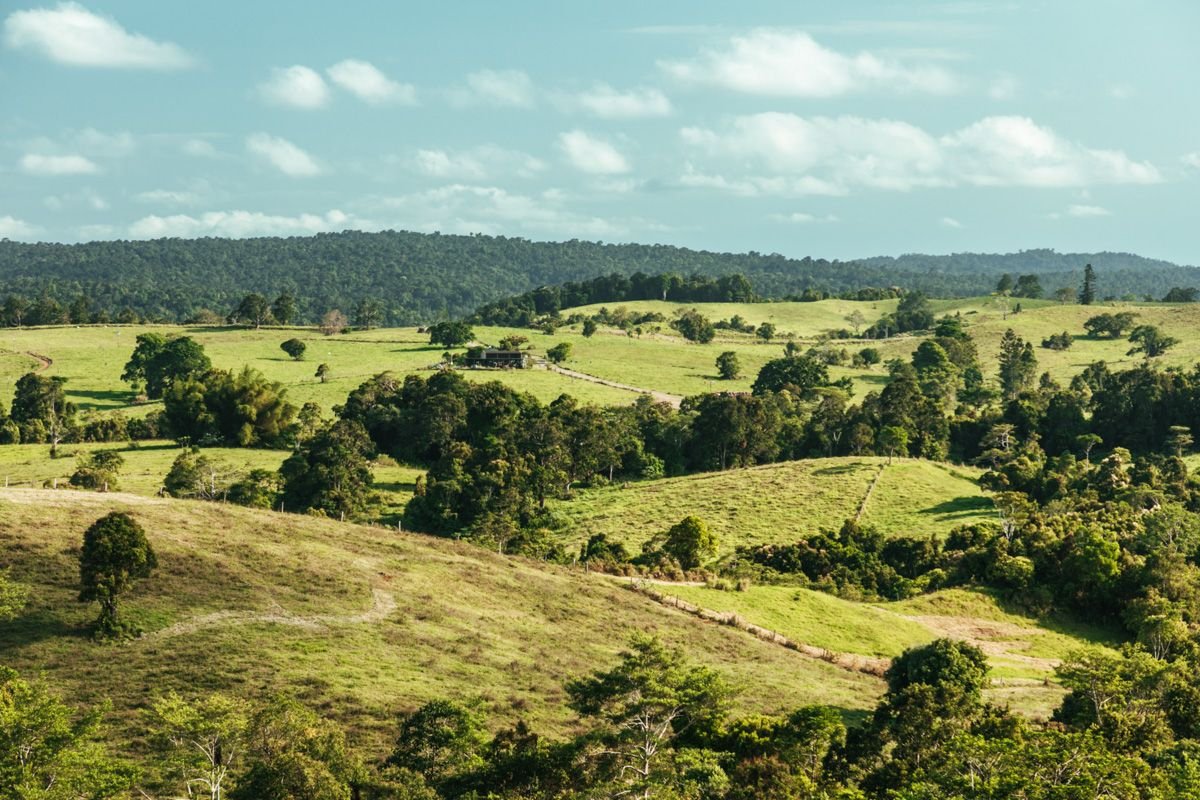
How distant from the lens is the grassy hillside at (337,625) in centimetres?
4844

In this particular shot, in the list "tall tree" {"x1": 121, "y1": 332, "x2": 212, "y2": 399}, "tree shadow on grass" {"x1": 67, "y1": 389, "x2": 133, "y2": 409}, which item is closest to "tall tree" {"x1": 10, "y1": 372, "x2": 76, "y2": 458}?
"tree shadow on grass" {"x1": 67, "y1": 389, "x2": 133, "y2": 409}

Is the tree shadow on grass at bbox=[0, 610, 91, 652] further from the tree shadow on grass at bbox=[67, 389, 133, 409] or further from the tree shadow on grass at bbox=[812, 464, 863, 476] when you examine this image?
the tree shadow on grass at bbox=[67, 389, 133, 409]

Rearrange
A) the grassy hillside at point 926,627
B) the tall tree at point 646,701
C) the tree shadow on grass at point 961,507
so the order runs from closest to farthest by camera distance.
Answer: the tall tree at point 646,701
the grassy hillside at point 926,627
the tree shadow on grass at point 961,507

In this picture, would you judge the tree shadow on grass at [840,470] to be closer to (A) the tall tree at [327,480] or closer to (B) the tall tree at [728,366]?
(A) the tall tree at [327,480]

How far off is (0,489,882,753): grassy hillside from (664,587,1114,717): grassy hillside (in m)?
5.08

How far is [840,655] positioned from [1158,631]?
1772 centimetres

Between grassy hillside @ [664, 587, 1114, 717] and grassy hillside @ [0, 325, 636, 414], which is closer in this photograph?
grassy hillside @ [664, 587, 1114, 717]

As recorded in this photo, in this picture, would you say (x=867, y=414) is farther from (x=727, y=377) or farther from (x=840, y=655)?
(x=840, y=655)

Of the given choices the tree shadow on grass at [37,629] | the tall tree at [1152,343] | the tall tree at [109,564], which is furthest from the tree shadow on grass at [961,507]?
the tall tree at [1152,343]

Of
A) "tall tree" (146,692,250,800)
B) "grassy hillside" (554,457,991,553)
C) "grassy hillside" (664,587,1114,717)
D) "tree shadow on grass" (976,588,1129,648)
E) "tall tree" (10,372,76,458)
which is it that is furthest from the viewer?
"tall tree" (10,372,76,458)

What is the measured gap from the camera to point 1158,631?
66625 millimetres

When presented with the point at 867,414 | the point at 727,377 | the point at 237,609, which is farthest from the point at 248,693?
the point at 727,377

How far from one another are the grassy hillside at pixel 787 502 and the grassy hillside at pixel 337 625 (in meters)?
28.3

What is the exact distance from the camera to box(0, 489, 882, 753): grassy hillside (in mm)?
48438
